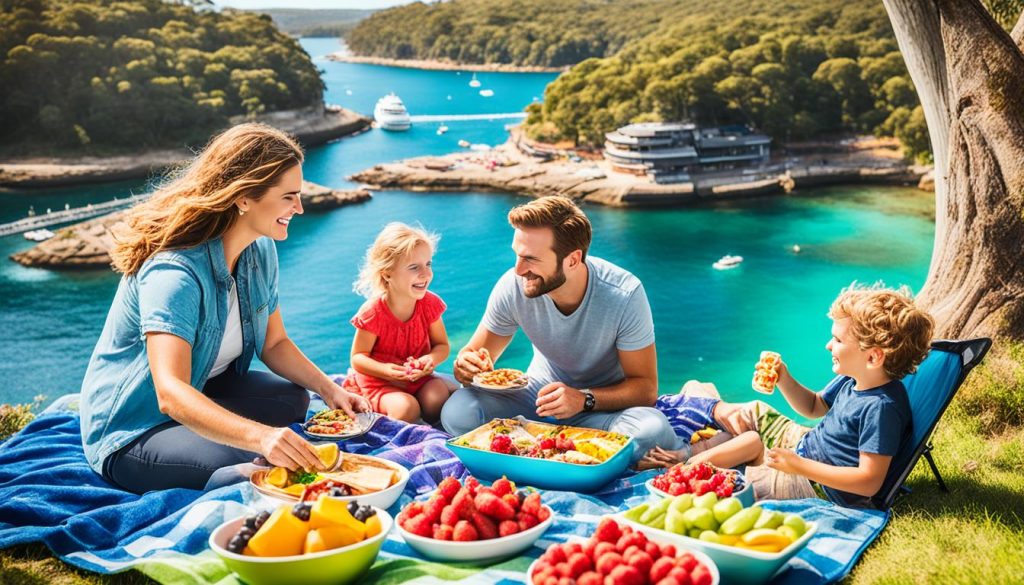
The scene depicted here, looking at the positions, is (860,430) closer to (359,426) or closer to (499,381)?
(499,381)

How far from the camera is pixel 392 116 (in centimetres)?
7169

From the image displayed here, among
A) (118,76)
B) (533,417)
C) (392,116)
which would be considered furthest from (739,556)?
(392,116)

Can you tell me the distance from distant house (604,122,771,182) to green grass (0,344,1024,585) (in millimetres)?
49624

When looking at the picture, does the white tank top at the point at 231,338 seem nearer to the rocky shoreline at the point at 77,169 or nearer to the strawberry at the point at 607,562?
the strawberry at the point at 607,562

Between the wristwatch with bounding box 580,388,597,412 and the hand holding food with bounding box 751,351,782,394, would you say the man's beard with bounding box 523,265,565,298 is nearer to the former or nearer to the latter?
the wristwatch with bounding box 580,388,597,412

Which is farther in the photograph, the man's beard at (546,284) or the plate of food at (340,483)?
the man's beard at (546,284)

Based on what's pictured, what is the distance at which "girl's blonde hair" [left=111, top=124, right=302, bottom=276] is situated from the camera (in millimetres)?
3721

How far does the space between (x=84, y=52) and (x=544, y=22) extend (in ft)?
154

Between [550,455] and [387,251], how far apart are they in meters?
1.68

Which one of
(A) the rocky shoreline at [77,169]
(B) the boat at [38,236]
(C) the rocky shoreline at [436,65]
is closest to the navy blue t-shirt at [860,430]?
(B) the boat at [38,236]

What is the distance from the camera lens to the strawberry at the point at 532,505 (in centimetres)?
307

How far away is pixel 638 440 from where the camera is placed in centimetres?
408

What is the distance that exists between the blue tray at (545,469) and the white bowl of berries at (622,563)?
1.01m

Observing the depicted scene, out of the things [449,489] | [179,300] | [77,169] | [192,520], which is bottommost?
[77,169]
